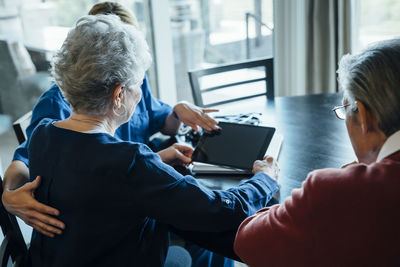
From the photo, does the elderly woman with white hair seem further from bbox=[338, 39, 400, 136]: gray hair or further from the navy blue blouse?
bbox=[338, 39, 400, 136]: gray hair

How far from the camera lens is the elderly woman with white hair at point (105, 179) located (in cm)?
102

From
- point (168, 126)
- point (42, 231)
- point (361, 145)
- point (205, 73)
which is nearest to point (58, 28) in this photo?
point (205, 73)

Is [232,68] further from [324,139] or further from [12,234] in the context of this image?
[12,234]

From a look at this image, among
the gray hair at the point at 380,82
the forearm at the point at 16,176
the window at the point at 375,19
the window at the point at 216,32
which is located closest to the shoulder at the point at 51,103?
the forearm at the point at 16,176

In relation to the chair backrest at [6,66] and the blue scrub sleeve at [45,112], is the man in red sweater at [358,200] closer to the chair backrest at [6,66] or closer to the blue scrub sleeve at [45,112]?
the blue scrub sleeve at [45,112]

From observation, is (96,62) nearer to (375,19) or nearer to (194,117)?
(194,117)

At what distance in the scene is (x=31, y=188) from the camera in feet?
3.65

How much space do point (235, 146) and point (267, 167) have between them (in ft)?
0.65

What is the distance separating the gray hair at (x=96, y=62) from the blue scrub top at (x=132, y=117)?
334mm

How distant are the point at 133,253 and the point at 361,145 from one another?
60cm

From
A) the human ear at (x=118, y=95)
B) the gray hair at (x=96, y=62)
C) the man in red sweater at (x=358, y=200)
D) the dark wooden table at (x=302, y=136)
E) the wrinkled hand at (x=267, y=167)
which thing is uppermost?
the gray hair at (x=96, y=62)

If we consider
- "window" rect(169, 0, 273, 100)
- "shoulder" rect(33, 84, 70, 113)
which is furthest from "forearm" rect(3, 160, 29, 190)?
"window" rect(169, 0, 273, 100)

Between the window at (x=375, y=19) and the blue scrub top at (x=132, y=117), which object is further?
the window at (x=375, y=19)

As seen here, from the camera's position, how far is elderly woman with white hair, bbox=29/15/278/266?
40.3 inches
